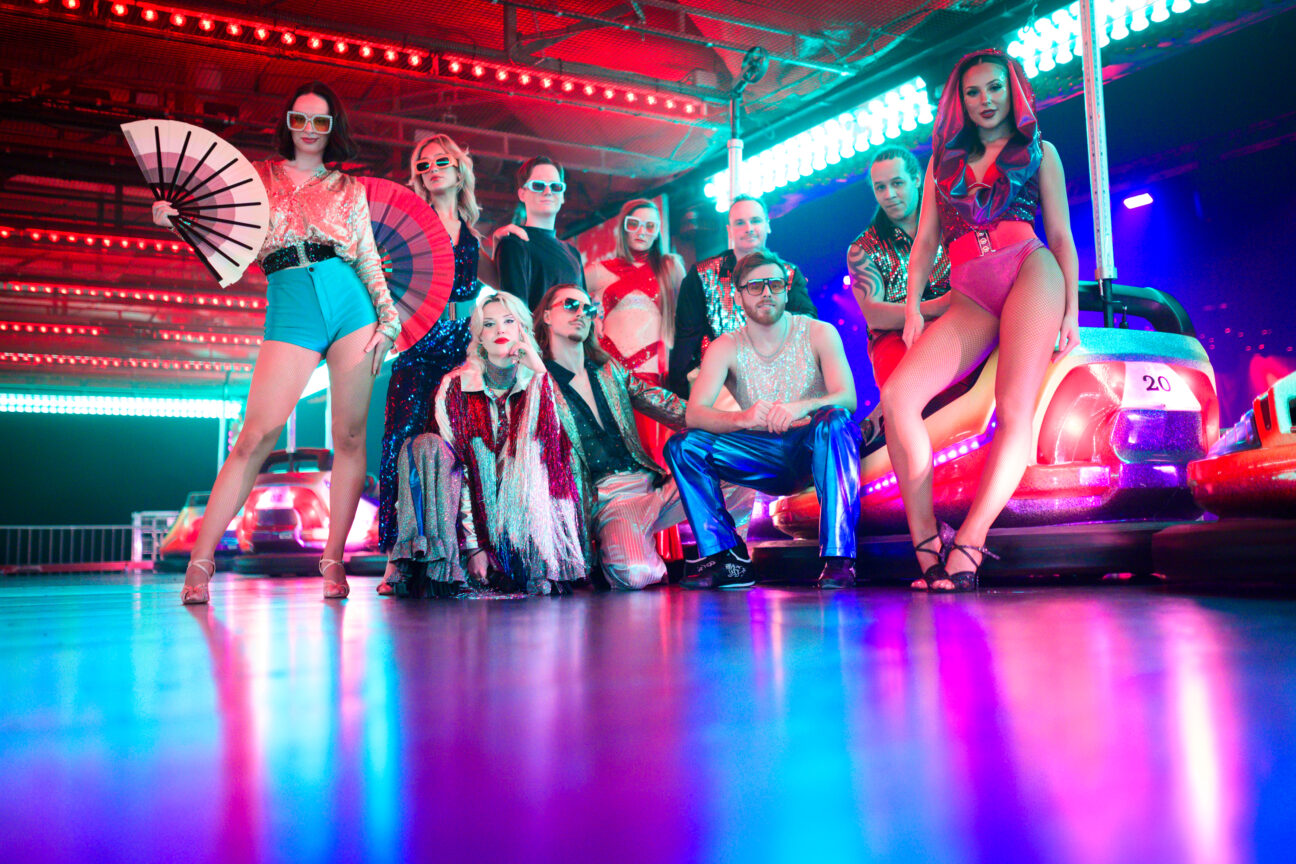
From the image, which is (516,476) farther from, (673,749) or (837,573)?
(673,749)

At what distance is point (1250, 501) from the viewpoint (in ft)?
6.34

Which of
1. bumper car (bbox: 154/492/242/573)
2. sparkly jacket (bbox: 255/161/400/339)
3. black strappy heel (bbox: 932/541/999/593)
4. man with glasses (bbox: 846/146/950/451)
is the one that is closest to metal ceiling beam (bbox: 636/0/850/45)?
man with glasses (bbox: 846/146/950/451)

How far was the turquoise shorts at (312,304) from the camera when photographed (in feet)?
8.55

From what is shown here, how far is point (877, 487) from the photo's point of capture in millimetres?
2947

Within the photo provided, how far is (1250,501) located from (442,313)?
2.39 meters

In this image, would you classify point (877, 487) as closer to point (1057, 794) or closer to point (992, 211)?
point (992, 211)

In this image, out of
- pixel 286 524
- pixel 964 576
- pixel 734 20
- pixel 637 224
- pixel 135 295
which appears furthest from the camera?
pixel 135 295

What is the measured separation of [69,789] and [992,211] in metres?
2.38

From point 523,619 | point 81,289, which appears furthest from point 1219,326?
point 81,289

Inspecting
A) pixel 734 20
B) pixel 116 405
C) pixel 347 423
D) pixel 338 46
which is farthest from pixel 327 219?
pixel 116 405

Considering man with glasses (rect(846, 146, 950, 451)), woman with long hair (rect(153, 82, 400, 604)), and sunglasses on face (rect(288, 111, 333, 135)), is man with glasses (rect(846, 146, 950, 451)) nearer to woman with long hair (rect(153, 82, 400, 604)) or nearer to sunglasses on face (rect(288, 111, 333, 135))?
woman with long hair (rect(153, 82, 400, 604))

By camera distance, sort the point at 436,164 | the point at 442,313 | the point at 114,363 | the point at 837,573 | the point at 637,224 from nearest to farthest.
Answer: the point at 837,573
the point at 442,313
the point at 436,164
the point at 637,224
the point at 114,363

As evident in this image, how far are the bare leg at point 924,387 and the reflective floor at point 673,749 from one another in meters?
1.13

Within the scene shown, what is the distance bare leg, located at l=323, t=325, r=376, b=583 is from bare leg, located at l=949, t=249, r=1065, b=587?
161cm
